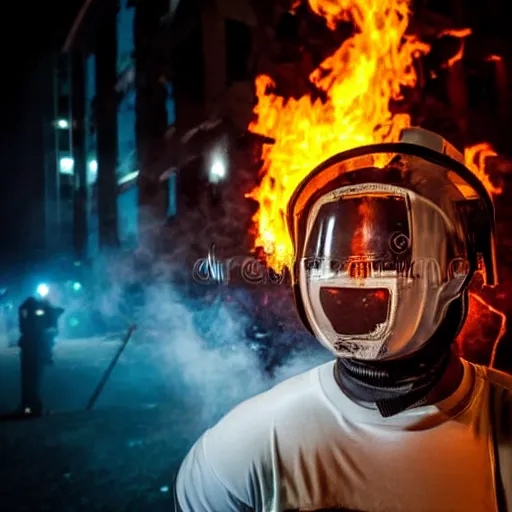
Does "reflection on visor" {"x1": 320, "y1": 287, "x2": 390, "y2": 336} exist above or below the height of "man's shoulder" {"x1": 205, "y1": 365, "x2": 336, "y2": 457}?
above

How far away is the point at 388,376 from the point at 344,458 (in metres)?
0.37

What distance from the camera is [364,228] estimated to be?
79.3 inches

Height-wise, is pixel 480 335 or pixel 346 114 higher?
pixel 346 114

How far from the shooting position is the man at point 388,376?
1951 millimetres

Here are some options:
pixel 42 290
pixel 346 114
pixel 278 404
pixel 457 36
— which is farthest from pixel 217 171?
pixel 278 404

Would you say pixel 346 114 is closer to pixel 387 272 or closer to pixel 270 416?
pixel 387 272

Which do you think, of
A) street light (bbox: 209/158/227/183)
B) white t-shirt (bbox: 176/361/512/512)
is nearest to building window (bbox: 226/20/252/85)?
street light (bbox: 209/158/227/183)

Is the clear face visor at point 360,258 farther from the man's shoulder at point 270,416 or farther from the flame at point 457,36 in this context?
the flame at point 457,36

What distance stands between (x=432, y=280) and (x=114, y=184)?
11.1 metres

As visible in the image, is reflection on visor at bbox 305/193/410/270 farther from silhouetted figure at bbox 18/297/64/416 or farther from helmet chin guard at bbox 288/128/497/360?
silhouetted figure at bbox 18/297/64/416

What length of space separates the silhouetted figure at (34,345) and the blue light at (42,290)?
110 mm

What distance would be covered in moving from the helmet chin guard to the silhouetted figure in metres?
3.91

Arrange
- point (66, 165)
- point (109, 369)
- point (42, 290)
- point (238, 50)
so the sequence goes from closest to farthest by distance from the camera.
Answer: point (42, 290) < point (109, 369) < point (238, 50) < point (66, 165)

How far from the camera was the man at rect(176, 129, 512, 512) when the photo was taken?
195 cm
